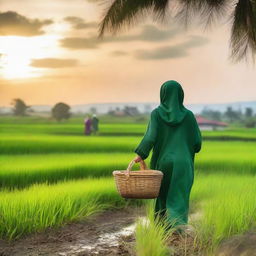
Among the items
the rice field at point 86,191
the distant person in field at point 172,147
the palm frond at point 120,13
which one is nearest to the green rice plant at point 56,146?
the rice field at point 86,191

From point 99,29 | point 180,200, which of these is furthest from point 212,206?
point 99,29

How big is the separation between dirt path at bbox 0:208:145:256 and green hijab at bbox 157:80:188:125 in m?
1.32

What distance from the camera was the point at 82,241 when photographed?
22.4 feet

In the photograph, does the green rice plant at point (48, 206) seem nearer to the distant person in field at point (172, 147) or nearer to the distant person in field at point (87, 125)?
the distant person in field at point (172, 147)

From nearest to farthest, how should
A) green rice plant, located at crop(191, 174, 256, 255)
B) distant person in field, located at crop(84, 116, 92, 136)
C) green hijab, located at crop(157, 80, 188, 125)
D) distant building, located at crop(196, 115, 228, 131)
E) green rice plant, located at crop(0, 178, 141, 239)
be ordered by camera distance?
green rice plant, located at crop(191, 174, 256, 255), green hijab, located at crop(157, 80, 188, 125), green rice plant, located at crop(0, 178, 141, 239), distant person in field, located at crop(84, 116, 92, 136), distant building, located at crop(196, 115, 228, 131)

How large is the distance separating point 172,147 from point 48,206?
6.23 ft

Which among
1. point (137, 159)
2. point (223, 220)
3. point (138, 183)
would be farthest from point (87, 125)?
point (223, 220)

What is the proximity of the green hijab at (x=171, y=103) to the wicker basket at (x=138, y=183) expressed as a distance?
65cm

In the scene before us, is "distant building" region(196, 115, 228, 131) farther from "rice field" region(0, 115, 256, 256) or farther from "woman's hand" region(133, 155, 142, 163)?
"woman's hand" region(133, 155, 142, 163)

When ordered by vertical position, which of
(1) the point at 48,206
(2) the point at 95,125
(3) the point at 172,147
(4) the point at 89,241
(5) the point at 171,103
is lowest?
(4) the point at 89,241

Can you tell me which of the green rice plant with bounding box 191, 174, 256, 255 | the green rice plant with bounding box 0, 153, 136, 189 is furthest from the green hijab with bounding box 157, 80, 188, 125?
the green rice plant with bounding box 0, 153, 136, 189

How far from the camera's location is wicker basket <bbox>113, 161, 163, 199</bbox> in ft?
19.5

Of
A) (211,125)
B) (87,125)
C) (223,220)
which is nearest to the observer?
(223,220)

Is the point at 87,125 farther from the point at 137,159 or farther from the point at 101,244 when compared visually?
the point at 137,159
